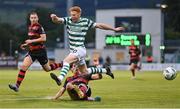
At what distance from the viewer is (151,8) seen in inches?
3939

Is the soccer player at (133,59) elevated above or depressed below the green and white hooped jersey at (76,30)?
below

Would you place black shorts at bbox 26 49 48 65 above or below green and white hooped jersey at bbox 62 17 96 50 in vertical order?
below

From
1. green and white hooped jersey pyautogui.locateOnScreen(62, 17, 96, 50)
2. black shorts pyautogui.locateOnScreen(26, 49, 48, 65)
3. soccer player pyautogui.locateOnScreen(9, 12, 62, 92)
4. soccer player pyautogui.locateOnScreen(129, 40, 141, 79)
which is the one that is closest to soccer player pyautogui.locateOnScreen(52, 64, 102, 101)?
green and white hooped jersey pyautogui.locateOnScreen(62, 17, 96, 50)

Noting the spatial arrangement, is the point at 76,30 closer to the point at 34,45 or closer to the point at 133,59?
the point at 34,45

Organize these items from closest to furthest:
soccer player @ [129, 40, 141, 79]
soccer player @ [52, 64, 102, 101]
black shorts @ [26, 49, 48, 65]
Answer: soccer player @ [52, 64, 102, 101]
black shorts @ [26, 49, 48, 65]
soccer player @ [129, 40, 141, 79]

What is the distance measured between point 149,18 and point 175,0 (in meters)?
6.48

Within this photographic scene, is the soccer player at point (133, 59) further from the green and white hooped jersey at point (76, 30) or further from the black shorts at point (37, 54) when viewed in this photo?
the green and white hooped jersey at point (76, 30)

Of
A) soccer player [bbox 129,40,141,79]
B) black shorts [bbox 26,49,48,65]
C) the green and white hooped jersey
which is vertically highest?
the green and white hooped jersey

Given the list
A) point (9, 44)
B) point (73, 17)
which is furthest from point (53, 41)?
point (73, 17)

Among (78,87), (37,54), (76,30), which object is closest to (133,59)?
(37,54)

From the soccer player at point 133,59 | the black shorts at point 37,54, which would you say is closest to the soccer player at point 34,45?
the black shorts at point 37,54

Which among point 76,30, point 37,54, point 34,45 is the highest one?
point 76,30

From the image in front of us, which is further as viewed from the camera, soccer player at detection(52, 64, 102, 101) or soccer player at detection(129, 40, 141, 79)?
soccer player at detection(129, 40, 141, 79)

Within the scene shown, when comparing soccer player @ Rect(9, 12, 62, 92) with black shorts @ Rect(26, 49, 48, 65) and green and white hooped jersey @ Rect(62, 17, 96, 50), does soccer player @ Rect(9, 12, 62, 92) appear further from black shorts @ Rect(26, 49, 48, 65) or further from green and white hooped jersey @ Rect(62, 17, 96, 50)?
green and white hooped jersey @ Rect(62, 17, 96, 50)
